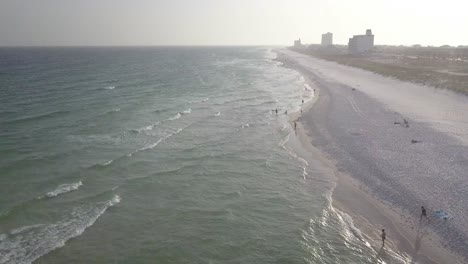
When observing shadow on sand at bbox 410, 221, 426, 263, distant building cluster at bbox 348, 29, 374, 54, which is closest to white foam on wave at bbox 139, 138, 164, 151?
shadow on sand at bbox 410, 221, 426, 263

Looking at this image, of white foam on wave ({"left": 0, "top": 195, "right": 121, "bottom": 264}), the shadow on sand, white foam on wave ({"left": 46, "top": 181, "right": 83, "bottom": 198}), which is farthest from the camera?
white foam on wave ({"left": 46, "top": 181, "right": 83, "bottom": 198})

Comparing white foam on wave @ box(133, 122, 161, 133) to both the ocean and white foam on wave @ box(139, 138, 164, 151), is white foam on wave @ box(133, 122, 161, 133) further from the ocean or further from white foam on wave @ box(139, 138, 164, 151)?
white foam on wave @ box(139, 138, 164, 151)

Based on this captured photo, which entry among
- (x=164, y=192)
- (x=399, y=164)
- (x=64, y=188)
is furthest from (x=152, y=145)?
(x=399, y=164)

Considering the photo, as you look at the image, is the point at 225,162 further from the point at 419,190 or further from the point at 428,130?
the point at 428,130

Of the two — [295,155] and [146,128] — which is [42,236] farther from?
[146,128]

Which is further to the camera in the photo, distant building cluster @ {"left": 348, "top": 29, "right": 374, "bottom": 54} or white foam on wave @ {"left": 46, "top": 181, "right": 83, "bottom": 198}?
distant building cluster @ {"left": 348, "top": 29, "right": 374, "bottom": 54}

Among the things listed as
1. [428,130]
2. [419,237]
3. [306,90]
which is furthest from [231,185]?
[306,90]
